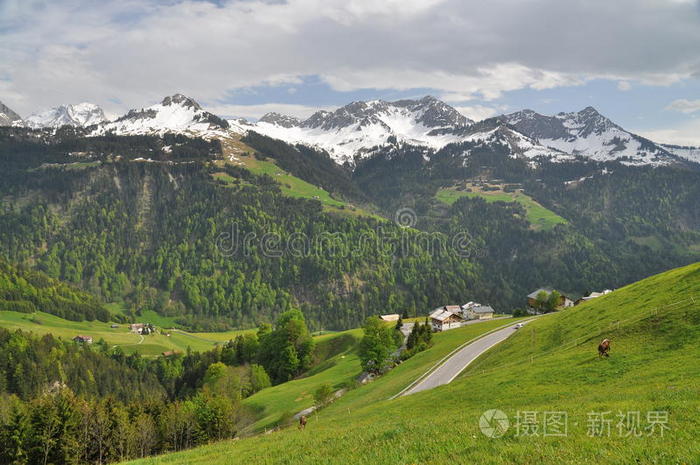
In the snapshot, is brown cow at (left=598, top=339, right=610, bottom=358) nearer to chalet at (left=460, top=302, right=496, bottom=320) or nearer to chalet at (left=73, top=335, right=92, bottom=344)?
chalet at (left=460, top=302, right=496, bottom=320)

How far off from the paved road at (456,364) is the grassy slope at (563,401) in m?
3.89

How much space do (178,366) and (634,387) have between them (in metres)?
173

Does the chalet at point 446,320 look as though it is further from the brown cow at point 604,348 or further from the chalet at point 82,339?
the chalet at point 82,339

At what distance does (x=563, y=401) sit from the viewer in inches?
1013

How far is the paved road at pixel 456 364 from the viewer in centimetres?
5494

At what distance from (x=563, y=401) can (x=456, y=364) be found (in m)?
38.8

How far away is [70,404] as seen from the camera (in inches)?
→ 2247

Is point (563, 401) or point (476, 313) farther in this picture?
point (476, 313)

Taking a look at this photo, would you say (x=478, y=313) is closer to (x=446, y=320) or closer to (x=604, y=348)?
(x=446, y=320)

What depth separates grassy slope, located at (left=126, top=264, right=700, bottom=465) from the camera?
14617mm

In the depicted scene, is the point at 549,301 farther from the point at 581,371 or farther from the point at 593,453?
the point at 593,453

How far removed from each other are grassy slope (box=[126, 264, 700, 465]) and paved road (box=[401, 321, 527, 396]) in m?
3.89

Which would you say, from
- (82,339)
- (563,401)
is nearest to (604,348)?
(563,401)

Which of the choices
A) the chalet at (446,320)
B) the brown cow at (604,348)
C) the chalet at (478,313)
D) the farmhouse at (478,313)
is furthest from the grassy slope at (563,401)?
the chalet at (478,313)
